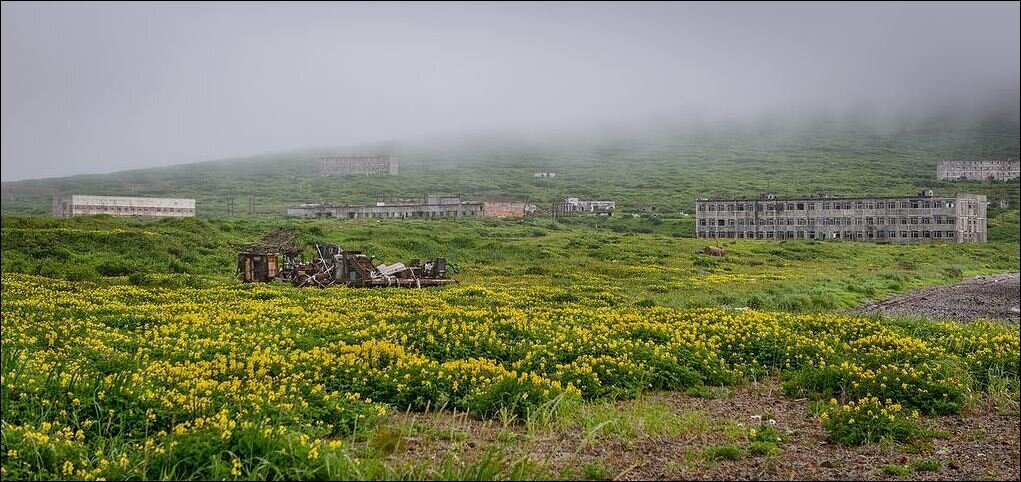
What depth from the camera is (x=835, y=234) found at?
105 meters

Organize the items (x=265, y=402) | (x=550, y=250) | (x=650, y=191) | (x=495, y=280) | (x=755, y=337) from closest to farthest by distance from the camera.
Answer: (x=265, y=402) < (x=755, y=337) < (x=495, y=280) < (x=550, y=250) < (x=650, y=191)

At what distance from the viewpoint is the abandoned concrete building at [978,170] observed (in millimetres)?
189000

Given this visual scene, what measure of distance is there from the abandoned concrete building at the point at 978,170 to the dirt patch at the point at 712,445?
686ft

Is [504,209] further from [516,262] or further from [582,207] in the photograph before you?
[516,262]

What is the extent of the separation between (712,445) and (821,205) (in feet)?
348

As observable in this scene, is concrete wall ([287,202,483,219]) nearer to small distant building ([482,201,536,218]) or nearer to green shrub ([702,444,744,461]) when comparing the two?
small distant building ([482,201,536,218])

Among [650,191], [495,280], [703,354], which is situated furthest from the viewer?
[650,191]

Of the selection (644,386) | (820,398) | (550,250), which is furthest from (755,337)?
(550,250)

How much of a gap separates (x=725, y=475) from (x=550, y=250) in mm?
38231

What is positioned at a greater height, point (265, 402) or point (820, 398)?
point (265, 402)

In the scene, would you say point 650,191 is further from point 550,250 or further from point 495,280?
point 495,280

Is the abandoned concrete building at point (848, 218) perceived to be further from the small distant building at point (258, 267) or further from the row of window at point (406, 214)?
the small distant building at point (258, 267)

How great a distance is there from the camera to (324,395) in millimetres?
9914

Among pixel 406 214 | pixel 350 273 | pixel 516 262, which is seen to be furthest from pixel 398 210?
pixel 350 273
